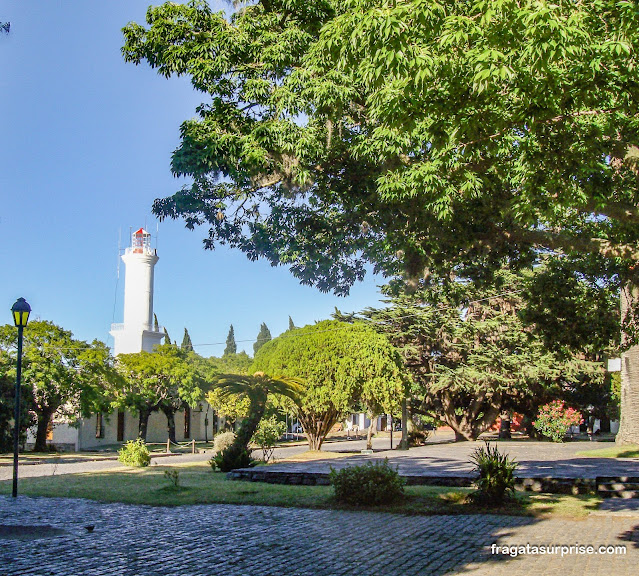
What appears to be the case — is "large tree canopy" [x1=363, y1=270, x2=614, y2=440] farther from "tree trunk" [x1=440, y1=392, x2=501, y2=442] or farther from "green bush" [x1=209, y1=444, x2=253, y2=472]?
"green bush" [x1=209, y1=444, x2=253, y2=472]

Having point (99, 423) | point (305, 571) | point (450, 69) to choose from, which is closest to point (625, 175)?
point (450, 69)

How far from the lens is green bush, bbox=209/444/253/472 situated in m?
20.0

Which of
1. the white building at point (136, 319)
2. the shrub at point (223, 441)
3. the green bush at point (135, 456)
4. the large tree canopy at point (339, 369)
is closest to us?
the green bush at point (135, 456)

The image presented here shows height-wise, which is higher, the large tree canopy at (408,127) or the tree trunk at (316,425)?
the large tree canopy at (408,127)

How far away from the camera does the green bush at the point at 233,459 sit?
2000cm

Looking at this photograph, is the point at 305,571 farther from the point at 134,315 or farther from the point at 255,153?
the point at 134,315

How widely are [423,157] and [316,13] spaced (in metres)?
3.23

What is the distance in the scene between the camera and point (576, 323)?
39.5 ft

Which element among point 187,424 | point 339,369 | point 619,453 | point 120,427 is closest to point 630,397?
point 619,453

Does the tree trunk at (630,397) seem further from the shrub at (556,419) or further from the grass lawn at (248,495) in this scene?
the grass lawn at (248,495)

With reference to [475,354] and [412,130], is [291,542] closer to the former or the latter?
[412,130]

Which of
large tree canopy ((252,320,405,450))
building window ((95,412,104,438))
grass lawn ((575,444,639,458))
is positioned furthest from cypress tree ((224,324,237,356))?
grass lawn ((575,444,639,458))

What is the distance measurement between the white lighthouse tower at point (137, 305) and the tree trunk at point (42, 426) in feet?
43.7

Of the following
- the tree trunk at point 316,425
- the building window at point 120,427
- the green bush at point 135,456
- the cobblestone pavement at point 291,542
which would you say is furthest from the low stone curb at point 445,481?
the building window at point 120,427
